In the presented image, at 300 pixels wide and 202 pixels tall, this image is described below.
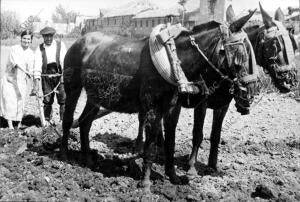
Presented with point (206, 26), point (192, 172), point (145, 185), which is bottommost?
point (192, 172)

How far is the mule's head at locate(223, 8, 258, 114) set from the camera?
4125 mm

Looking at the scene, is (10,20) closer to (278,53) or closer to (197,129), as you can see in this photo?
(197,129)

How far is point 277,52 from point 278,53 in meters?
0.02

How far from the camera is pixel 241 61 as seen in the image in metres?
4.13

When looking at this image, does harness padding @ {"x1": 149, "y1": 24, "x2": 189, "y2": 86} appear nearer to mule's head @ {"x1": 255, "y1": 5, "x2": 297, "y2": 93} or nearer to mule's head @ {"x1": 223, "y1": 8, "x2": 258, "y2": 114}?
mule's head @ {"x1": 223, "y1": 8, "x2": 258, "y2": 114}

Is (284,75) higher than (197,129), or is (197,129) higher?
(284,75)

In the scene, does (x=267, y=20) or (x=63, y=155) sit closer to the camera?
(x=267, y=20)

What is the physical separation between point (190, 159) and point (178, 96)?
4.73 feet

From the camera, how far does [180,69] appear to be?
4281 millimetres

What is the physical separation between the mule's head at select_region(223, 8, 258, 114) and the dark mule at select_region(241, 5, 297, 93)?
905 mm

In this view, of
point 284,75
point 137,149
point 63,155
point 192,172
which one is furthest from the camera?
point 137,149

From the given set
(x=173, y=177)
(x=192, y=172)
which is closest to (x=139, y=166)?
(x=173, y=177)

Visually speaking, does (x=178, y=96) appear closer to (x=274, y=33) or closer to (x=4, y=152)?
(x=274, y=33)

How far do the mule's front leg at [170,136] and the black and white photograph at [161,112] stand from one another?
0.02 m
